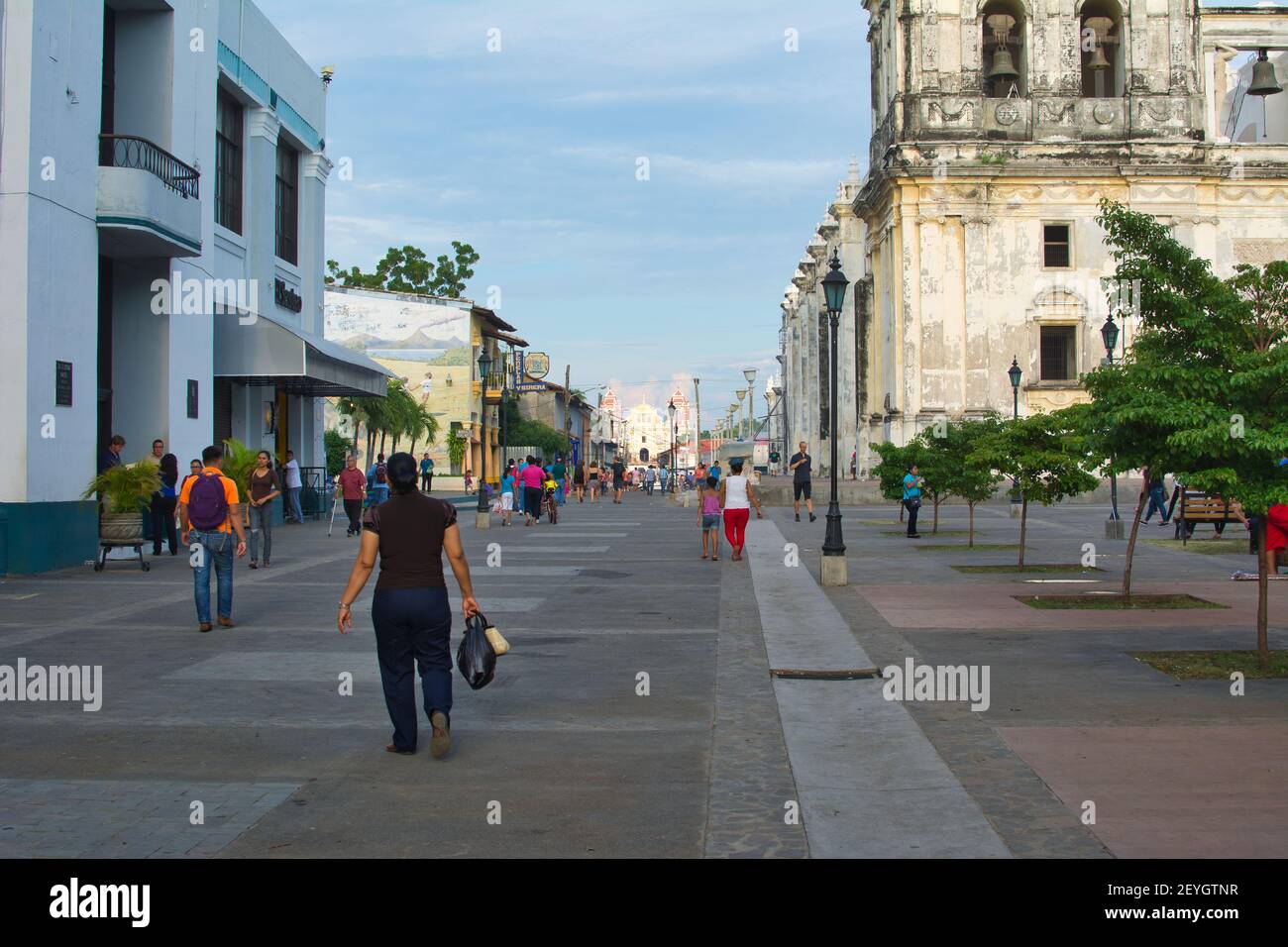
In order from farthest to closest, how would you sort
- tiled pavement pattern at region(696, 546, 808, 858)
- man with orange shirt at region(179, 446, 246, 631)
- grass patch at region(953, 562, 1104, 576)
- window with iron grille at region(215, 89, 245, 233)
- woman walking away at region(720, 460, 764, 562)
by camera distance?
1. window with iron grille at region(215, 89, 245, 233)
2. woman walking away at region(720, 460, 764, 562)
3. grass patch at region(953, 562, 1104, 576)
4. man with orange shirt at region(179, 446, 246, 631)
5. tiled pavement pattern at region(696, 546, 808, 858)

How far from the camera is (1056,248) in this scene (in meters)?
47.7

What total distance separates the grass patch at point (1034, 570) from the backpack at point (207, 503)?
35.1 feet

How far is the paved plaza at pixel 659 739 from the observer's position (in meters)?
5.87

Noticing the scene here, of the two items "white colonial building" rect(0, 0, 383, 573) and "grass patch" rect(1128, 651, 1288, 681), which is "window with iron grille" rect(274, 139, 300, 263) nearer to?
"white colonial building" rect(0, 0, 383, 573)

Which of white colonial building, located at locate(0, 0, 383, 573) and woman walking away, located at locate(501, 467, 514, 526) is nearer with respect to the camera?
white colonial building, located at locate(0, 0, 383, 573)

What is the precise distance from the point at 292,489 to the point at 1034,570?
18.7 m

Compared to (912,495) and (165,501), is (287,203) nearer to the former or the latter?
(165,501)

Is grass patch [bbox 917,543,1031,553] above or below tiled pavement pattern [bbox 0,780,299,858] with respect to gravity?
above

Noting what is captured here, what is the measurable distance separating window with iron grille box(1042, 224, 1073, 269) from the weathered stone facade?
2.3 inches

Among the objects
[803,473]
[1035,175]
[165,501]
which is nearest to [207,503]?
[165,501]

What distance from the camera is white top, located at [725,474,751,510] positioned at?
66.6ft
